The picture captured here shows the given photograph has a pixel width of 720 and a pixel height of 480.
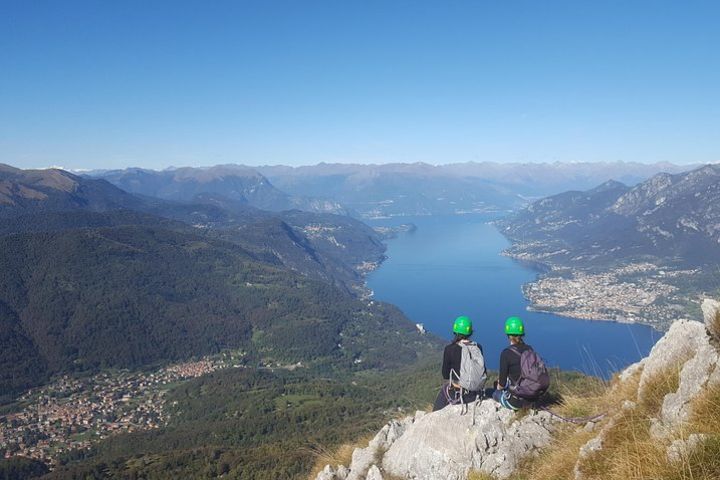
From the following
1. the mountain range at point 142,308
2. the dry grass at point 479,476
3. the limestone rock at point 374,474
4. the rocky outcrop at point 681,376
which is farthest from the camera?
the mountain range at point 142,308

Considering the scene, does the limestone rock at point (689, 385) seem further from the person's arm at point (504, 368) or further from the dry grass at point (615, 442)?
the person's arm at point (504, 368)

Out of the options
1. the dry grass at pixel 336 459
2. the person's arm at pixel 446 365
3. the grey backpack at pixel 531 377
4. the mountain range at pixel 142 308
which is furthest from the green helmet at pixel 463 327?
the mountain range at pixel 142 308

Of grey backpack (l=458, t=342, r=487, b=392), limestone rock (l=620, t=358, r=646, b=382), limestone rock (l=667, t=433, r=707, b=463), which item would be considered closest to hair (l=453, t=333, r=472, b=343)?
grey backpack (l=458, t=342, r=487, b=392)

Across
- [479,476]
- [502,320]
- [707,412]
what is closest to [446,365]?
[479,476]

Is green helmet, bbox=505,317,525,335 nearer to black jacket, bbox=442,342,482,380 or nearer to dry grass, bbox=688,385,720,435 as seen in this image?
black jacket, bbox=442,342,482,380

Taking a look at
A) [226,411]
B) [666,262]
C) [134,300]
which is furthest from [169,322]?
[666,262]

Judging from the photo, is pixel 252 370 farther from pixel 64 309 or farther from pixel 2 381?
pixel 64 309

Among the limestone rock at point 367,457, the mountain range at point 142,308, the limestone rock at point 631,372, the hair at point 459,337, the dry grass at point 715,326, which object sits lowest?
the mountain range at point 142,308
